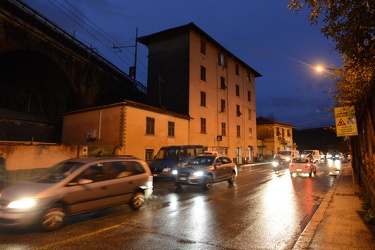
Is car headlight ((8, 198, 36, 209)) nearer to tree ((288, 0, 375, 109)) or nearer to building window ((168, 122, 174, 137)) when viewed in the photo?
tree ((288, 0, 375, 109))

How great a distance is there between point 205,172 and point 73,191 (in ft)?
24.3

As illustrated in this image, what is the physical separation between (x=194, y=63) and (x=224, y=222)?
961 inches

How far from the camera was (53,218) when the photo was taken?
6273 millimetres

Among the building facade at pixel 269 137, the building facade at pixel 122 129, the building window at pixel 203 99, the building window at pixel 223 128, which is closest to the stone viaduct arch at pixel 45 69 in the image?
the building facade at pixel 122 129

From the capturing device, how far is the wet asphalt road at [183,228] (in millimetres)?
5418

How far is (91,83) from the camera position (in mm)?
25625

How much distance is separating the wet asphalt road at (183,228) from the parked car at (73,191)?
381mm

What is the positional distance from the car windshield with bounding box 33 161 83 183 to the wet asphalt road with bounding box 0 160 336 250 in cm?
120

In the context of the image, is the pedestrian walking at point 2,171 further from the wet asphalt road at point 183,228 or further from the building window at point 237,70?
the building window at point 237,70

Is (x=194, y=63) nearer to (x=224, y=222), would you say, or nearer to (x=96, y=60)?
(x=96, y=60)

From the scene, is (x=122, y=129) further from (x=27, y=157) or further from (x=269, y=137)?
(x=269, y=137)

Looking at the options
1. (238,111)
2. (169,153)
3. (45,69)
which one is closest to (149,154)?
(169,153)

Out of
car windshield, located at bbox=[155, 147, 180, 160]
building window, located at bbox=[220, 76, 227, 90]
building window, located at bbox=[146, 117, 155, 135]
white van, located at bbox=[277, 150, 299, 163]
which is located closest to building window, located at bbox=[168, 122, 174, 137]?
building window, located at bbox=[146, 117, 155, 135]

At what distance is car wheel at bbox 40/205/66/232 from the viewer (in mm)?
6113
